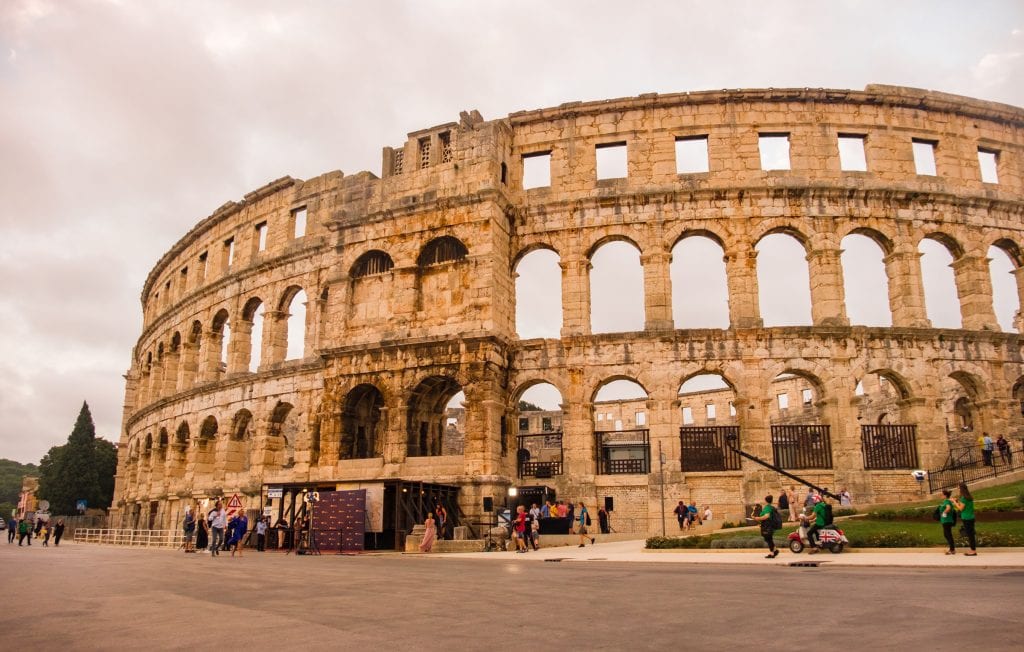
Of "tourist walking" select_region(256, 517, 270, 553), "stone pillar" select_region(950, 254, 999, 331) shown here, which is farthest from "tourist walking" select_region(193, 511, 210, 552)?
"stone pillar" select_region(950, 254, 999, 331)

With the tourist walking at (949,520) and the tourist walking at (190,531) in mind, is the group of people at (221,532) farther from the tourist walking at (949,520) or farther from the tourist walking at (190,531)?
the tourist walking at (949,520)

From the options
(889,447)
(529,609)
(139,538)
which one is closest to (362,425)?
(139,538)

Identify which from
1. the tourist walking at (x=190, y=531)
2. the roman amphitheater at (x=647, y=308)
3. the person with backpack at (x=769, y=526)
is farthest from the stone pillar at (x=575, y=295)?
the tourist walking at (x=190, y=531)

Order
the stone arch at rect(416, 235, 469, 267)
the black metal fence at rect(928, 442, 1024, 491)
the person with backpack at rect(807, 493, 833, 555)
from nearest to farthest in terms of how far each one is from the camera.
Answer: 1. the person with backpack at rect(807, 493, 833, 555)
2. the black metal fence at rect(928, 442, 1024, 491)
3. the stone arch at rect(416, 235, 469, 267)

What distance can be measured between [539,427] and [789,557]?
120ft

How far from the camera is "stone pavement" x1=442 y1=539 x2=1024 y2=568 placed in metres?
11.6

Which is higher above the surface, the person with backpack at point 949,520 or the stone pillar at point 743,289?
the stone pillar at point 743,289

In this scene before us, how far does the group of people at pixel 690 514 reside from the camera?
2208cm

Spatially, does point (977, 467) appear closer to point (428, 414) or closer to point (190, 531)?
point (428, 414)

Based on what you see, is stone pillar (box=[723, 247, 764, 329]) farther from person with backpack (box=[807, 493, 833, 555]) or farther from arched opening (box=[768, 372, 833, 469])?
person with backpack (box=[807, 493, 833, 555])

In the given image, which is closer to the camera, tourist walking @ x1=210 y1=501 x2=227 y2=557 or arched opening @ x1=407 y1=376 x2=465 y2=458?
tourist walking @ x1=210 y1=501 x2=227 y2=557

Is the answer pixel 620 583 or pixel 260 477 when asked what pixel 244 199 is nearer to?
pixel 260 477

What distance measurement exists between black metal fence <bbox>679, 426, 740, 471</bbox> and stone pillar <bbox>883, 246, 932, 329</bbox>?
752 centimetres

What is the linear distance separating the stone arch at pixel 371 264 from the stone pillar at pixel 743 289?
12.6m
